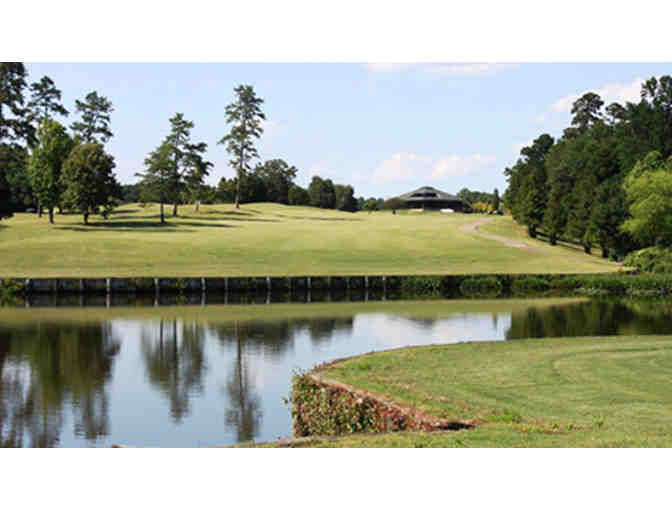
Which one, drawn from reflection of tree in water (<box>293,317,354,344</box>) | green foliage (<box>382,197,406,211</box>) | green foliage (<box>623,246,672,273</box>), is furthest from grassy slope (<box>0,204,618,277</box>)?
green foliage (<box>382,197,406,211</box>)

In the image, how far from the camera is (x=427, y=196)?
151250 mm

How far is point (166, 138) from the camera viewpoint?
81.3 m

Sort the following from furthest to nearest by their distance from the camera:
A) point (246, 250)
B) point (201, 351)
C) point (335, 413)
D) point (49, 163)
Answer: point (49, 163)
point (246, 250)
point (201, 351)
point (335, 413)

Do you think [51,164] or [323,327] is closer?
[323,327]

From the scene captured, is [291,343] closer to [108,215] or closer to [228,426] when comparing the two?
[228,426]

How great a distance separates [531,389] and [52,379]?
14136 mm

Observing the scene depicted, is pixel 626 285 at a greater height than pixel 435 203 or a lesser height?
lesser

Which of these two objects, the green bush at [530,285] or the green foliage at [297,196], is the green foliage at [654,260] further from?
the green foliage at [297,196]

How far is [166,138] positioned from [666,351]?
221ft

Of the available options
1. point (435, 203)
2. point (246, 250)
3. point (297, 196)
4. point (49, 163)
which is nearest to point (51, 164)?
point (49, 163)

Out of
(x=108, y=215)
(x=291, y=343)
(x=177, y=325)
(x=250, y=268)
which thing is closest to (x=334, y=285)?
(x=250, y=268)

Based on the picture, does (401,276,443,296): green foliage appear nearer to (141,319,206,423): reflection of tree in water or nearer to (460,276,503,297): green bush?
A: (460,276,503,297): green bush

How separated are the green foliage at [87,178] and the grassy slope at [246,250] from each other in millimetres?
2316

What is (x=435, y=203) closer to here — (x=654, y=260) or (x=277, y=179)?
(x=277, y=179)
